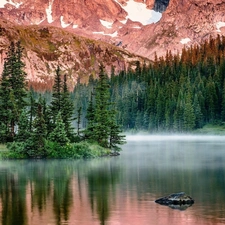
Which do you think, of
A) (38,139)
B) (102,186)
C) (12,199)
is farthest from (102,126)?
(12,199)

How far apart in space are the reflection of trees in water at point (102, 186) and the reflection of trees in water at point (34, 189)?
1.92 meters

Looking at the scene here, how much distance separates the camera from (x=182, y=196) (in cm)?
4266

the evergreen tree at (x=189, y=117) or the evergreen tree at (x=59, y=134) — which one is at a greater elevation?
the evergreen tree at (x=189, y=117)

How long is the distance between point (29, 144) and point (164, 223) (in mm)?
50388

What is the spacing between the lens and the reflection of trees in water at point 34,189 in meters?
40.0

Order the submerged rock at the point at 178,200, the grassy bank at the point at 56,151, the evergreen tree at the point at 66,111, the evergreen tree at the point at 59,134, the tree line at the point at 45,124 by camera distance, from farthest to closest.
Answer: the evergreen tree at the point at 66,111
the evergreen tree at the point at 59,134
the tree line at the point at 45,124
the grassy bank at the point at 56,151
the submerged rock at the point at 178,200

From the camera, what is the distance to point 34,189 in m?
52.8

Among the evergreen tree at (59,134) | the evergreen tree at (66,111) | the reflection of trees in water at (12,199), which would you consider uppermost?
the evergreen tree at (66,111)

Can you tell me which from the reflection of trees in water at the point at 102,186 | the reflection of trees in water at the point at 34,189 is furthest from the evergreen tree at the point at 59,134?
the reflection of trees in water at the point at 102,186

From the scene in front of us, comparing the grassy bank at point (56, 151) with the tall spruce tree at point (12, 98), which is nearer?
the grassy bank at point (56, 151)

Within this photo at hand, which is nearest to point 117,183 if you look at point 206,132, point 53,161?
point 53,161

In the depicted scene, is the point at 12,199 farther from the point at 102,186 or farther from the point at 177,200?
the point at 177,200

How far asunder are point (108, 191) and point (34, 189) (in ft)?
21.6

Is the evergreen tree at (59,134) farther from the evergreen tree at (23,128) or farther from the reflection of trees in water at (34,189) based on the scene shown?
the reflection of trees in water at (34,189)
